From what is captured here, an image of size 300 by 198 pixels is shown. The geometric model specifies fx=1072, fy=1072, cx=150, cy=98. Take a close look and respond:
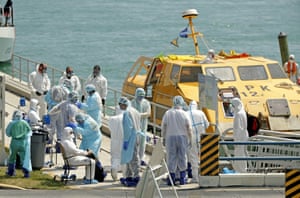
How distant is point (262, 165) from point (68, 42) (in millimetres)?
44419

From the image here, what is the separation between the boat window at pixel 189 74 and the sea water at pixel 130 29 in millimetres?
21210

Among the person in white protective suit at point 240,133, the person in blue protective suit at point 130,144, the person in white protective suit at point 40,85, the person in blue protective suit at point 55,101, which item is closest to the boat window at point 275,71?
the person in white protective suit at point 40,85

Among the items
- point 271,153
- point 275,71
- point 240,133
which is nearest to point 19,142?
point 240,133

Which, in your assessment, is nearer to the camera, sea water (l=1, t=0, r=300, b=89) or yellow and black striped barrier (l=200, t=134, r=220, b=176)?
yellow and black striped barrier (l=200, t=134, r=220, b=176)

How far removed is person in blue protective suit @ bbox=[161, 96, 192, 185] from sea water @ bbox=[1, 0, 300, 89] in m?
28.5

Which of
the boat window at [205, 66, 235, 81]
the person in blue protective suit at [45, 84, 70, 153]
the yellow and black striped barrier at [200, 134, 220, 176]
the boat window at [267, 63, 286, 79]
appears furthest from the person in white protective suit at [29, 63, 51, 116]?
the yellow and black striped barrier at [200, 134, 220, 176]

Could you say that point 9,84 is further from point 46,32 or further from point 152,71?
point 46,32

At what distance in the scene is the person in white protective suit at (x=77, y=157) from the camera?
57.1 feet

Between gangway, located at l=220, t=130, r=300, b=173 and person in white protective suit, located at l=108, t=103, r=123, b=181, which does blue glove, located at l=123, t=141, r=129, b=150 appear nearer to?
person in white protective suit, located at l=108, t=103, r=123, b=181

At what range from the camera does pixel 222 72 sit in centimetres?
2486

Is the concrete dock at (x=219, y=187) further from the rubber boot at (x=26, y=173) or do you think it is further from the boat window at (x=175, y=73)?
the boat window at (x=175, y=73)

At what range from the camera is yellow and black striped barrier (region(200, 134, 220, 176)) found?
16906 millimetres

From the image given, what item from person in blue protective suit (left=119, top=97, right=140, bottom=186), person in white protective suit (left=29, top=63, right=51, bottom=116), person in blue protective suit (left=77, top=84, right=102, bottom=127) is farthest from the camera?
person in white protective suit (left=29, top=63, right=51, bottom=116)

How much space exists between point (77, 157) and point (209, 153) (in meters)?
2.19
